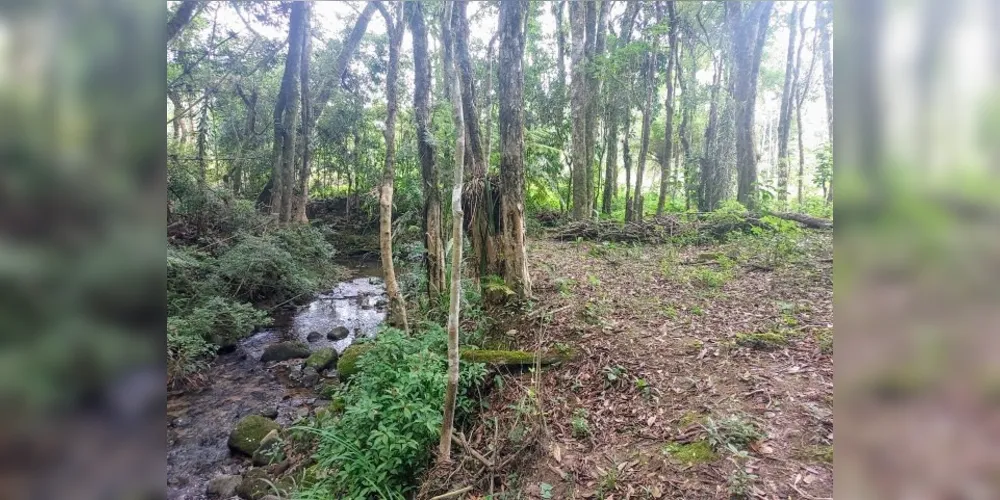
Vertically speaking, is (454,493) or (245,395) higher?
(454,493)

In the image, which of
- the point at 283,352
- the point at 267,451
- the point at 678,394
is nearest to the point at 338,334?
the point at 283,352

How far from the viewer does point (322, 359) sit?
7973 mm

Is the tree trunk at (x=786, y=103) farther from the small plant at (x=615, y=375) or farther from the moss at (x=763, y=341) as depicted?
the small plant at (x=615, y=375)

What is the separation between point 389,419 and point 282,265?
26.8 feet

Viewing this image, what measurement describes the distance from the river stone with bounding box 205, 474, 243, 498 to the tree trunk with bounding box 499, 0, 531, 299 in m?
3.65

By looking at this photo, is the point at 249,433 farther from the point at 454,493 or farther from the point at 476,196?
the point at 476,196

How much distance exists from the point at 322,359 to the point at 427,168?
12.9ft

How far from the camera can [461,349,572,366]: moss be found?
15.0ft

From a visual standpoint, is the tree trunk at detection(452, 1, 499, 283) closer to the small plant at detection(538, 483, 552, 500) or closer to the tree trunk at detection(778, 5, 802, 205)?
the small plant at detection(538, 483, 552, 500)

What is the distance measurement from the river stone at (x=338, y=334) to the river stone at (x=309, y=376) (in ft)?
5.20

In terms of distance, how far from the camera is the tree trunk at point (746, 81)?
11.0 m

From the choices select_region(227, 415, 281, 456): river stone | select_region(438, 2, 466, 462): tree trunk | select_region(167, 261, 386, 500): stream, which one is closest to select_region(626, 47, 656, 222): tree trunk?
select_region(167, 261, 386, 500): stream

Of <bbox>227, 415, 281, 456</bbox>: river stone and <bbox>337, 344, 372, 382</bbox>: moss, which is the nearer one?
<bbox>227, 415, 281, 456</bbox>: river stone
